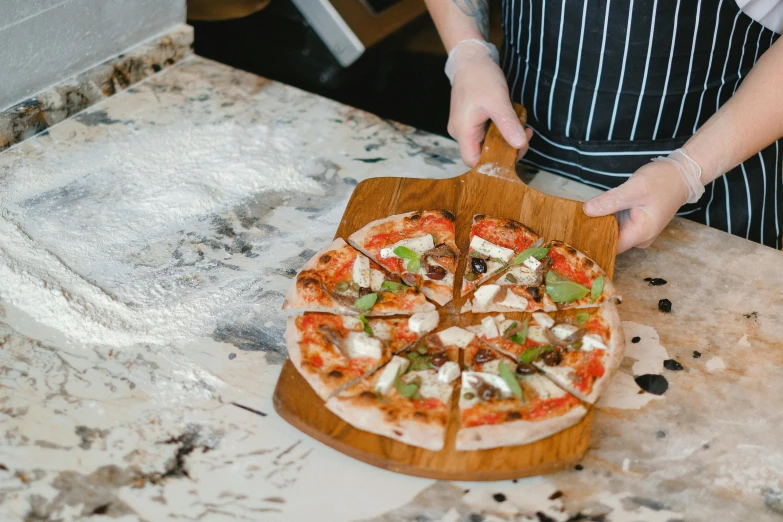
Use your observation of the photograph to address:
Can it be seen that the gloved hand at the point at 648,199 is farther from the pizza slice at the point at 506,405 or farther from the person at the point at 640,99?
the pizza slice at the point at 506,405

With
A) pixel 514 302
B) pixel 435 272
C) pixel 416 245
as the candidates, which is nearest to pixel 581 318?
pixel 514 302

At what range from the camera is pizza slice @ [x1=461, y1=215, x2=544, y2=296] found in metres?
2.20

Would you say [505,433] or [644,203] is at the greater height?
[644,203]

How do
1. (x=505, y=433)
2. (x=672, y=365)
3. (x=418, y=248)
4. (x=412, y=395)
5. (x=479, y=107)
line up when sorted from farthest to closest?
(x=479, y=107)
(x=418, y=248)
(x=672, y=365)
(x=412, y=395)
(x=505, y=433)

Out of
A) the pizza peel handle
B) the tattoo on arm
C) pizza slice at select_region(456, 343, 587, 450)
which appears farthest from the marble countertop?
the tattoo on arm

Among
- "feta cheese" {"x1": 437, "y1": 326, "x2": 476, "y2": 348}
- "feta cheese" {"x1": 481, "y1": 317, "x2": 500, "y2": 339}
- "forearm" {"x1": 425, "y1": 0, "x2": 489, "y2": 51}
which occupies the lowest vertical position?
"feta cheese" {"x1": 437, "y1": 326, "x2": 476, "y2": 348}

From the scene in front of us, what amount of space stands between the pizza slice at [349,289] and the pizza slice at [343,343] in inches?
1.3

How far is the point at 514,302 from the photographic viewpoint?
210 cm

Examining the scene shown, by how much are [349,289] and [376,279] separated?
10 centimetres

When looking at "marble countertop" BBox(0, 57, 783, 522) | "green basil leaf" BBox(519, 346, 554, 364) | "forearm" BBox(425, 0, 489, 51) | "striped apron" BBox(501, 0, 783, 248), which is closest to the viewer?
"marble countertop" BBox(0, 57, 783, 522)

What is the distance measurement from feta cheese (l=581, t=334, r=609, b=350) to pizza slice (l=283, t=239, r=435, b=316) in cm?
43

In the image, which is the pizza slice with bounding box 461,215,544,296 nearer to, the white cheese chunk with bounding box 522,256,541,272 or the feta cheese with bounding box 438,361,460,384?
the white cheese chunk with bounding box 522,256,541,272

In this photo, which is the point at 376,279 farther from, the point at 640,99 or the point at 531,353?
the point at 640,99

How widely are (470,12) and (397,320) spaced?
1.49m
